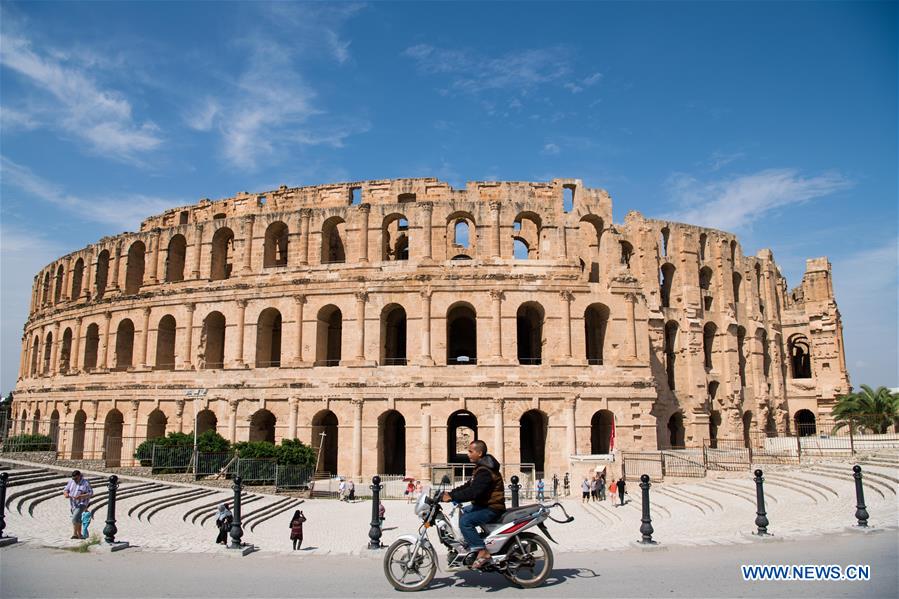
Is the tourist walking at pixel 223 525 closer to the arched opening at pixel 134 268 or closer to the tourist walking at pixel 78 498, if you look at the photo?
the tourist walking at pixel 78 498

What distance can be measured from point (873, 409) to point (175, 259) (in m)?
43.8

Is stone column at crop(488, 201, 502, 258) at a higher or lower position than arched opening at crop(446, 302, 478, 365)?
higher

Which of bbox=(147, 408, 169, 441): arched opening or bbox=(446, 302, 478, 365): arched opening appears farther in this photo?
bbox=(446, 302, 478, 365): arched opening

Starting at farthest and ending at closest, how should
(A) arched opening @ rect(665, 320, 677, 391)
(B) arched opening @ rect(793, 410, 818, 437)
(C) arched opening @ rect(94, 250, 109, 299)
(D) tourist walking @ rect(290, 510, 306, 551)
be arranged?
1. (B) arched opening @ rect(793, 410, 818, 437)
2. (A) arched opening @ rect(665, 320, 677, 391)
3. (C) arched opening @ rect(94, 250, 109, 299)
4. (D) tourist walking @ rect(290, 510, 306, 551)

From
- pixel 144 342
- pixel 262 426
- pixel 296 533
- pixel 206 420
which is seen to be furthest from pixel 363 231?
pixel 296 533

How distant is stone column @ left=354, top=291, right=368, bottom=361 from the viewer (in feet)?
108

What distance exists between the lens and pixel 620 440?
1248 inches

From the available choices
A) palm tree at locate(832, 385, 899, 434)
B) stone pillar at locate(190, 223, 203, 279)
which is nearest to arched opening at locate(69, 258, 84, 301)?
stone pillar at locate(190, 223, 203, 279)

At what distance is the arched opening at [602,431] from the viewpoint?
3279cm

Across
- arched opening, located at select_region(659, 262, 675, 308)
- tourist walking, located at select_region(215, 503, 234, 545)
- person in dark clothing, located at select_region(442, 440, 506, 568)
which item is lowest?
tourist walking, located at select_region(215, 503, 234, 545)

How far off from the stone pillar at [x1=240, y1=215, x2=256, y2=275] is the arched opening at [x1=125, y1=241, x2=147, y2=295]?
870 cm

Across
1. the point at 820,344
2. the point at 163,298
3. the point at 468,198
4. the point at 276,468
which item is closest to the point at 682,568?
the point at 276,468

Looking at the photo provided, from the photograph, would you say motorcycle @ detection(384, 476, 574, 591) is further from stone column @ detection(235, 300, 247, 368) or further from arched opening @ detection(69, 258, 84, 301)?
arched opening @ detection(69, 258, 84, 301)

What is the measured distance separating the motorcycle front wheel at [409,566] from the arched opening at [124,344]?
3559 centimetres
